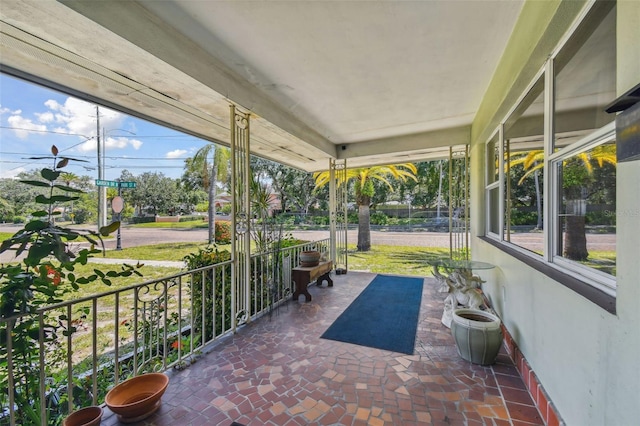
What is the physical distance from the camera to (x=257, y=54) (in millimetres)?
2355

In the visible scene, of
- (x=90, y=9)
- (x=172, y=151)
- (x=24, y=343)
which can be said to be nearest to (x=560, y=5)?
(x=90, y=9)

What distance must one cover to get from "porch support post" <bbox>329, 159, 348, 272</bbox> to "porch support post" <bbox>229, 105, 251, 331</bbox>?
9.45ft

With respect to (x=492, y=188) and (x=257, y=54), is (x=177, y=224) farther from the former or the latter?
(x=492, y=188)

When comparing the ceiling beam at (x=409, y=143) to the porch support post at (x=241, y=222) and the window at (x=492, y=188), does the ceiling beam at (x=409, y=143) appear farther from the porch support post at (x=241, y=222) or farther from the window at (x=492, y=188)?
the porch support post at (x=241, y=222)

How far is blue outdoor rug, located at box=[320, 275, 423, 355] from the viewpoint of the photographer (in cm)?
269

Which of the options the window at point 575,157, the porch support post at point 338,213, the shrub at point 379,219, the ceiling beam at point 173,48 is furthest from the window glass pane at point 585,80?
the shrub at point 379,219

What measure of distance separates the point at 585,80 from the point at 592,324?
1.29 meters

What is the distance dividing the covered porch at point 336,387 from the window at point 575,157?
1.02 metres

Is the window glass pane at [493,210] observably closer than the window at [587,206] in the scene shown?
No

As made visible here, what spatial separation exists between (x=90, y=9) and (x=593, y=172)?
288cm

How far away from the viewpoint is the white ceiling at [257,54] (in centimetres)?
167

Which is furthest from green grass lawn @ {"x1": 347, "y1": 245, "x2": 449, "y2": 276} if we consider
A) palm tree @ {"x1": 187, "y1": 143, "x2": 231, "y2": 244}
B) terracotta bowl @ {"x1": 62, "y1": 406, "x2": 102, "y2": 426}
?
palm tree @ {"x1": 187, "y1": 143, "x2": 231, "y2": 244}

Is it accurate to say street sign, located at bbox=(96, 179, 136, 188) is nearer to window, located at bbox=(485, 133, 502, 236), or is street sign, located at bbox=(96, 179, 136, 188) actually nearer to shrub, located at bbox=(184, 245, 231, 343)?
shrub, located at bbox=(184, 245, 231, 343)

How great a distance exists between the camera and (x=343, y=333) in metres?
2.86
